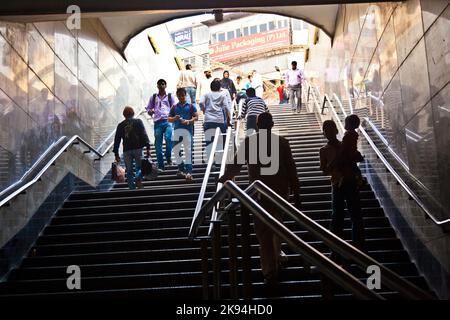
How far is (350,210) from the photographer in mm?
5742

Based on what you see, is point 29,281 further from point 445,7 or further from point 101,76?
point 101,76

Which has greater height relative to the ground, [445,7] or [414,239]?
[445,7]

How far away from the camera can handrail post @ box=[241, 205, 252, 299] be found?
3.82m

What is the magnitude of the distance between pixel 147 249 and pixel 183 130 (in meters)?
2.97

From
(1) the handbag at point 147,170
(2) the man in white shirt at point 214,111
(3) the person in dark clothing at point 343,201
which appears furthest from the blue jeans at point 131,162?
(3) the person in dark clothing at point 343,201

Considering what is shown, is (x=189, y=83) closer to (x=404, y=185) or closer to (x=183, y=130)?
(x=183, y=130)

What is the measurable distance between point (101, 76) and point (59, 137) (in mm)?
3031

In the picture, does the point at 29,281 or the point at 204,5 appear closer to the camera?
the point at 29,281

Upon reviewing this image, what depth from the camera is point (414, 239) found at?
6059 mm

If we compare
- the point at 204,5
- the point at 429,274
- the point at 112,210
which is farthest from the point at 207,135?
the point at 429,274

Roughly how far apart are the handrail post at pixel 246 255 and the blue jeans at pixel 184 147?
5010mm

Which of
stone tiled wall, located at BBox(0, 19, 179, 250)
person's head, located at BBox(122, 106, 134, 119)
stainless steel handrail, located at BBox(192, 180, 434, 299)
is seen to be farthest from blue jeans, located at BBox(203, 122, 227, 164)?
stainless steel handrail, located at BBox(192, 180, 434, 299)

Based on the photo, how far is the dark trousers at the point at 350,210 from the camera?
18.8ft

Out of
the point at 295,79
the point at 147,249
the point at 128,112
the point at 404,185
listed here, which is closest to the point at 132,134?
the point at 128,112
